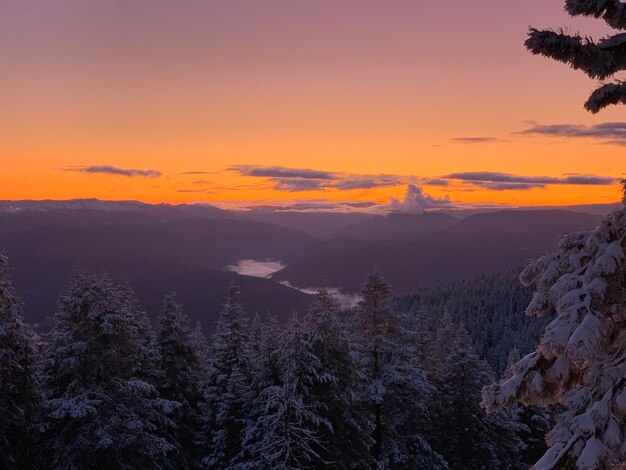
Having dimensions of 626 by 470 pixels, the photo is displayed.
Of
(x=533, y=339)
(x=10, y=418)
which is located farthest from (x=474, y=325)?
(x=10, y=418)

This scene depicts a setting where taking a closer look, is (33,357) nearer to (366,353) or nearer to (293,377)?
(293,377)

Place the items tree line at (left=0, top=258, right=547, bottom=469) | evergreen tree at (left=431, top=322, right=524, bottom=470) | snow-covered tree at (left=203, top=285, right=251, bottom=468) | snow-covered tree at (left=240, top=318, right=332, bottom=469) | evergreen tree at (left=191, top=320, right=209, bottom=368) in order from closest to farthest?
snow-covered tree at (left=240, top=318, right=332, bottom=469), tree line at (left=0, top=258, right=547, bottom=469), snow-covered tree at (left=203, top=285, right=251, bottom=468), evergreen tree at (left=431, top=322, right=524, bottom=470), evergreen tree at (left=191, top=320, right=209, bottom=368)

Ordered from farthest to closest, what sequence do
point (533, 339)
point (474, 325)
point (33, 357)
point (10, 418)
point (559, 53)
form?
point (474, 325), point (533, 339), point (33, 357), point (10, 418), point (559, 53)

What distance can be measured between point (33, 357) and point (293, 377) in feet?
32.0

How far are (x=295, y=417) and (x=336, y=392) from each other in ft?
6.25

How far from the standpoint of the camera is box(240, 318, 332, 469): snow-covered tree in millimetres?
16328

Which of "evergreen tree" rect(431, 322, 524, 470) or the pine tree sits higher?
the pine tree

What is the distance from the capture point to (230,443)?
23.5m

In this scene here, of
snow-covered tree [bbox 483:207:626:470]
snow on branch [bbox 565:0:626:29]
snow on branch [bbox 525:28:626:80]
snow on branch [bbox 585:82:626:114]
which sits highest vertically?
snow on branch [bbox 565:0:626:29]

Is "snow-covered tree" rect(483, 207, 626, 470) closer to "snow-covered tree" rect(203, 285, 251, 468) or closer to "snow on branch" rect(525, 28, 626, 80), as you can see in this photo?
"snow on branch" rect(525, 28, 626, 80)

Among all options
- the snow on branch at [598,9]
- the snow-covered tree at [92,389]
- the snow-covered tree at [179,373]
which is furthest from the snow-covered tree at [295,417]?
the snow on branch at [598,9]

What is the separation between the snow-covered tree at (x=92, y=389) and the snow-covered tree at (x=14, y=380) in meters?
0.69

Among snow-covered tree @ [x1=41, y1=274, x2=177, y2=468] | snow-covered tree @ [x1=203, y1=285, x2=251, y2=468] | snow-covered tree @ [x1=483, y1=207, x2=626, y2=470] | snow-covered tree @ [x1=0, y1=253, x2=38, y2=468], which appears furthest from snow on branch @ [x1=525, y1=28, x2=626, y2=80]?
snow-covered tree @ [x1=203, y1=285, x2=251, y2=468]

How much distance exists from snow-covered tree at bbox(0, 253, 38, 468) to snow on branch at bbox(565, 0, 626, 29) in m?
17.7
